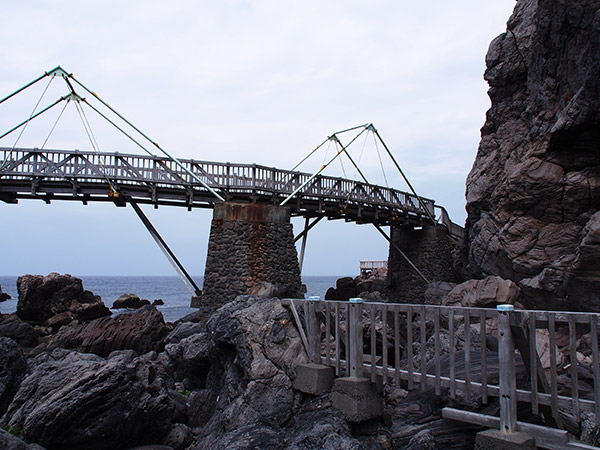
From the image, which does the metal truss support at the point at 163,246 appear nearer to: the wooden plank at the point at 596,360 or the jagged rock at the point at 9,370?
the jagged rock at the point at 9,370

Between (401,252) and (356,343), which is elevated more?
(401,252)

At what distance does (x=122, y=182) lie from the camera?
57.9ft

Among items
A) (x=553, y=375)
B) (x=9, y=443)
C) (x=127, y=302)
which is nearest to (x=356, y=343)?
(x=553, y=375)

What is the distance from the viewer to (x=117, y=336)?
15.6 m

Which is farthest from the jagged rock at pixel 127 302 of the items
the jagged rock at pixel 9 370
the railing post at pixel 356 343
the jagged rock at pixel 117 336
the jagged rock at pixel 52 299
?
the railing post at pixel 356 343

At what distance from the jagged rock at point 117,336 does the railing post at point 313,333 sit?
989cm

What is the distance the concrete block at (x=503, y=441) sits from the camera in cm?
479

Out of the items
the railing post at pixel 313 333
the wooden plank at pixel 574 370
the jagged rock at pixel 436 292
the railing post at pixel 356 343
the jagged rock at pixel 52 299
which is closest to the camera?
the wooden plank at pixel 574 370

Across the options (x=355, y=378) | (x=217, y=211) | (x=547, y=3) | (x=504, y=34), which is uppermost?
(x=504, y=34)

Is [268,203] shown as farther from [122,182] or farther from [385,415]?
[385,415]

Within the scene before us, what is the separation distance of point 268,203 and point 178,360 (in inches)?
347

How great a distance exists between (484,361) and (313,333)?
2.91 meters

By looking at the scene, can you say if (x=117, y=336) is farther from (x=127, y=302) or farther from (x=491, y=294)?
(x=127, y=302)

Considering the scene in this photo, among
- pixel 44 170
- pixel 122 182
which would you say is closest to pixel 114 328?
pixel 122 182
